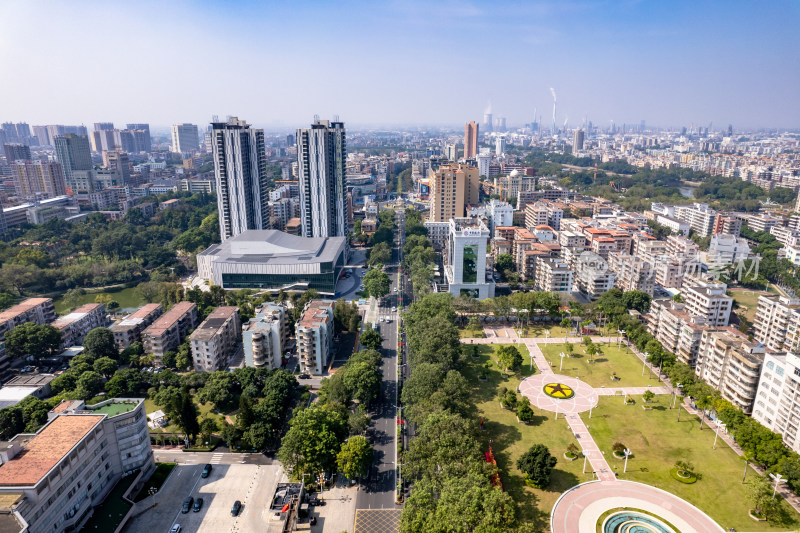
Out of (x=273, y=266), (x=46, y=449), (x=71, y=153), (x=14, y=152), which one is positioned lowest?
(x=46, y=449)

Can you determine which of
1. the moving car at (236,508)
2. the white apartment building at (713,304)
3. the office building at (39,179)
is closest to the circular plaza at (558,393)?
the white apartment building at (713,304)

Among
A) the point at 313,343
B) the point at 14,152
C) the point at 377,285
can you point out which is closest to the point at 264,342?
the point at 313,343

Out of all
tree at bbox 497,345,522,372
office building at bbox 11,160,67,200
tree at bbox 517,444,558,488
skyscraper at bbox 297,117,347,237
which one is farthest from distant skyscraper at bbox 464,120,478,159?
tree at bbox 517,444,558,488

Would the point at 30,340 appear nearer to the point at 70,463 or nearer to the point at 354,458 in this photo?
the point at 70,463

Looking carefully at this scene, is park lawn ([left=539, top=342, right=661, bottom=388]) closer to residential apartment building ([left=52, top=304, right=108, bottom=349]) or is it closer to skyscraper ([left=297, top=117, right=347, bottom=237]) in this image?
skyscraper ([left=297, top=117, right=347, bottom=237])

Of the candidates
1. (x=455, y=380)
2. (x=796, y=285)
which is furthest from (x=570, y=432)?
(x=796, y=285)

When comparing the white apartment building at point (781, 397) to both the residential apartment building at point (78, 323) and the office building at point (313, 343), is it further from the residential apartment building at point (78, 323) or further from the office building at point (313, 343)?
the residential apartment building at point (78, 323)
